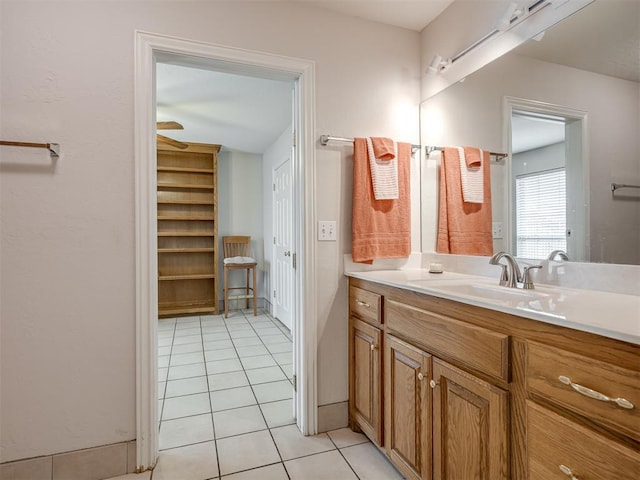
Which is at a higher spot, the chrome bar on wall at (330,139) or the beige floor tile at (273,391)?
the chrome bar on wall at (330,139)

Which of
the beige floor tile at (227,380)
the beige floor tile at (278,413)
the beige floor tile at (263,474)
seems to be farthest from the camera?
the beige floor tile at (227,380)

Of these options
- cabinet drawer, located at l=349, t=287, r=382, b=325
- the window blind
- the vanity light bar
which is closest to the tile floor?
cabinet drawer, located at l=349, t=287, r=382, b=325

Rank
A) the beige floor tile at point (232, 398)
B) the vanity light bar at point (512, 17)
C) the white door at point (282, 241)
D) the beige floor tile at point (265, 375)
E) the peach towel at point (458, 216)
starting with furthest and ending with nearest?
the white door at point (282, 241)
the beige floor tile at point (265, 375)
the beige floor tile at point (232, 398)
the peach towel at point (458, 216)
the vanity light bar at point (512, 17)

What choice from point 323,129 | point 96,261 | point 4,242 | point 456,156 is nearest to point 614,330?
point 456,156

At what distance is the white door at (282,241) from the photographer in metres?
3.95

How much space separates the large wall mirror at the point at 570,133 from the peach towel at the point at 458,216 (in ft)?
0.19

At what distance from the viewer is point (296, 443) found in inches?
72.4

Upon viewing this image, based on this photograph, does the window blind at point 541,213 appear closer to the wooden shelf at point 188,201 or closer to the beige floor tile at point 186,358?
the beige floor tile at point 186,358

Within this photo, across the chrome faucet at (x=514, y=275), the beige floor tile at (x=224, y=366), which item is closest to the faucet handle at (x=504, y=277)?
the chrome faucet at (x=514, y=275)

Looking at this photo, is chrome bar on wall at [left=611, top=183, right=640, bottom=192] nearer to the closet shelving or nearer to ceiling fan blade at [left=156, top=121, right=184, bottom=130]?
ceiling fan blade at [left=156, top=121, right=184, bottom=130]

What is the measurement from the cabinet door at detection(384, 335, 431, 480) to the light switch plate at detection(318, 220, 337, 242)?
2.16 ft

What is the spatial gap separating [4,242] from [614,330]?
7.13 feet

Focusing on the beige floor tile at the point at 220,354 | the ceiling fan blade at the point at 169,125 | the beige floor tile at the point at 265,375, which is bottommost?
the beige floor tile at the point at 265,375

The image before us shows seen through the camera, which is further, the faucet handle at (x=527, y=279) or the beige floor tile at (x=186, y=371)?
the beige floor tile at (x=186, y=371)
